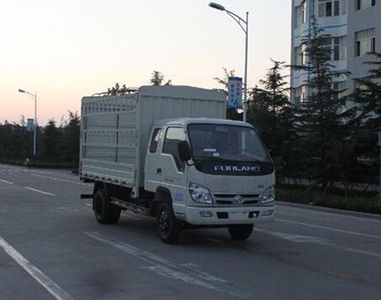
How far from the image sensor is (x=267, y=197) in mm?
12250

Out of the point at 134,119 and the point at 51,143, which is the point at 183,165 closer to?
the point at 134,119

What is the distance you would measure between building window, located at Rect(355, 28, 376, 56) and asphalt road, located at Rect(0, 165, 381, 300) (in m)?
32.3

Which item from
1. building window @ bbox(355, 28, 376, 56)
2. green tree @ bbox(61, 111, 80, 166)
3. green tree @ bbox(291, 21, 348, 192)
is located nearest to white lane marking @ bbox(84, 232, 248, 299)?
green tree @ bbox(291, 21, 348, 192)

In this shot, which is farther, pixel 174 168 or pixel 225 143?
pixel 225 143

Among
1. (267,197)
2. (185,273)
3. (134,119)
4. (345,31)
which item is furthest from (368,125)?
(345,31)

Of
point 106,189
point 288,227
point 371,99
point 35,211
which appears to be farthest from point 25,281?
point 371,99

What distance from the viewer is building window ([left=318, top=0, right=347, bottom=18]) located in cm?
5009

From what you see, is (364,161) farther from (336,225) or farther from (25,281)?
(25,281)

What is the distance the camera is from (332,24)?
50438 mm

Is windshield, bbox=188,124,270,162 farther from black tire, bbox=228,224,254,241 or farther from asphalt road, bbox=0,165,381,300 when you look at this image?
asphalt road, bbox=0,165,381,300

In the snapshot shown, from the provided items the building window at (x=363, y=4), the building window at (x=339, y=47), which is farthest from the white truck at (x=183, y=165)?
the building window at (x=339, y=47)

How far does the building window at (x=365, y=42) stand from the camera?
153ft

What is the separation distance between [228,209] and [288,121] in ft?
67.3

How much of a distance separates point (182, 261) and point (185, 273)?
99 centimetres
